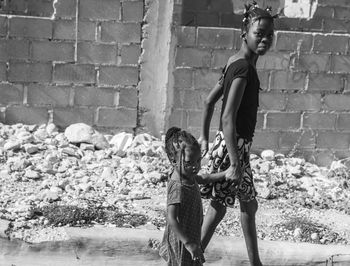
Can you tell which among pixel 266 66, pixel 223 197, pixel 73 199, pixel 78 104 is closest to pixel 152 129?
pixel 78 104

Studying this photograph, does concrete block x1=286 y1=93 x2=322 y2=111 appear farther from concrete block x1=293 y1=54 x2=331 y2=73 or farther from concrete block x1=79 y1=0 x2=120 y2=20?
concrete block x1=79 y1=0 x2=120 y2=20

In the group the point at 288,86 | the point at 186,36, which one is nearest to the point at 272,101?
the point at 288,86

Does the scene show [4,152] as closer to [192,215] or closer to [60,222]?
[60,222]

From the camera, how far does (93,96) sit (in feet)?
21.7

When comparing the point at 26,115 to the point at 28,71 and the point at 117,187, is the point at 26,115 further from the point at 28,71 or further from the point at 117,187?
the point at 117,187

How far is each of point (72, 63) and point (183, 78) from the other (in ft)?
3.32

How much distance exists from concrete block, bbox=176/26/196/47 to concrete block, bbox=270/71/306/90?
2.67 feet

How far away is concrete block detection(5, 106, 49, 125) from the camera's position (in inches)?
258

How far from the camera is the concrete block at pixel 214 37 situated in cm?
650

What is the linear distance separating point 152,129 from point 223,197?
269 centimetres

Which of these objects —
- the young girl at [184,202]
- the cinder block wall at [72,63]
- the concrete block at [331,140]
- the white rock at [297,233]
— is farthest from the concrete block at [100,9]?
the young girl at [184,202]

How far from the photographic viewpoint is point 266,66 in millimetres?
6641

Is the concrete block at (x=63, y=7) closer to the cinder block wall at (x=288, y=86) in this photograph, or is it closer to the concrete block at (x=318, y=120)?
the cinder block wall at (x=288, y=86)

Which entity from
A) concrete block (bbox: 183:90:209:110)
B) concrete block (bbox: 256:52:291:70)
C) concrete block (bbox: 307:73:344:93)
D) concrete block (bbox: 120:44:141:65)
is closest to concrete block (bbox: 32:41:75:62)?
Result: concrete block (bbox: 120:44:141:65)
